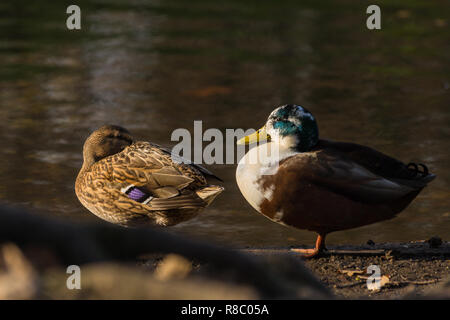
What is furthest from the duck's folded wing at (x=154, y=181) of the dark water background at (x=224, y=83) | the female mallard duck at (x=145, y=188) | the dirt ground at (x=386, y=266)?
the dark water background at (x=224, y=83)

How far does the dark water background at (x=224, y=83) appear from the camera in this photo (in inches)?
271

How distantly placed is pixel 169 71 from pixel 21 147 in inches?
140

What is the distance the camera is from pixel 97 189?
5172 millimetres

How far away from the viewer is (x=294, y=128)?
4785 millimetres

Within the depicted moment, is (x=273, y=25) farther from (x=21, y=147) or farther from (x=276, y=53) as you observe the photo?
(x=21, y=147)

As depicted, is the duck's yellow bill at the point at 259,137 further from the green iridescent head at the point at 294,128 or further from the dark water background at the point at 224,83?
the dark water background at the point at 224,83

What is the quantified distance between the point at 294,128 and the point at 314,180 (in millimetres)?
340

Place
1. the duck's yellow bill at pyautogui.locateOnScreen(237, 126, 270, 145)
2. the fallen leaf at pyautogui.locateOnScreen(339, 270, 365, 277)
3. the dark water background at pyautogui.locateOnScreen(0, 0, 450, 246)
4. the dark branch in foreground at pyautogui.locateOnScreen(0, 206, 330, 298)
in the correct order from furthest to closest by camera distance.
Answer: the dark water background at pyautogui.locateOnScreen(0, 0, 450, 246) → the duck's yellow bill at pyautogui.locateOnScreen(237, 126, 270, 145) → the fallen leaf at pyautogui.locateOnScreen(339, 270, 365, 277) → the dark branch in foreground at pyautogui.locateOnScreen(0, 206, 330, 298)

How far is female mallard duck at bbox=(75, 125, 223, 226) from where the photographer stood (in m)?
5.05

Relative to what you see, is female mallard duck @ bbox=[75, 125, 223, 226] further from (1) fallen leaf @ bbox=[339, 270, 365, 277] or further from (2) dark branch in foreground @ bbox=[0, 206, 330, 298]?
(2) dark branch in foreground @ bbox=[0, 206, 330, 298]

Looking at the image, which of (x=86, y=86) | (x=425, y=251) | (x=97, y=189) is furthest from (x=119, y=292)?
(x=86, y=86)

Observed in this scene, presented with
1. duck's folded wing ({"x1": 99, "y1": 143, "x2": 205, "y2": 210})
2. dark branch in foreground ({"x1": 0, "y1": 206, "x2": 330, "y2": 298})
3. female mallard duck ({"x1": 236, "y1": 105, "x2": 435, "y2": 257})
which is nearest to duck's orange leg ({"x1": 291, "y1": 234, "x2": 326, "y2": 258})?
female mallard duck ({"x1": 236, "y1": 105, "x2": 435, "y2": 257})

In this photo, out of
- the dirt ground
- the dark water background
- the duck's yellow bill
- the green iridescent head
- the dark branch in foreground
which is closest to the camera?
the dark branch in foreground

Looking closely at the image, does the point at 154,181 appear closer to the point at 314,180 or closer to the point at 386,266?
the point at 314,180
